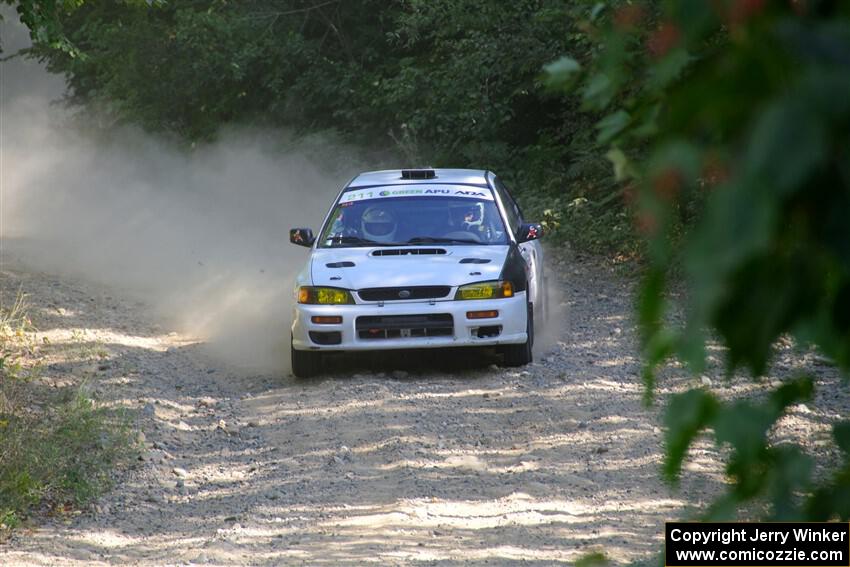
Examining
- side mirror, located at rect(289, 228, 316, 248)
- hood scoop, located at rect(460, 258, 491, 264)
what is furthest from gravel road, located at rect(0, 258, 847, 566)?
side mirror, located at rect(289, 228, 316, 248)

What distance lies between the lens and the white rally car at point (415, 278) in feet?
32.2

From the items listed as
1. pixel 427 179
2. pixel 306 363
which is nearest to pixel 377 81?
pixel 427 179

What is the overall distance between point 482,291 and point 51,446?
12.3 ft

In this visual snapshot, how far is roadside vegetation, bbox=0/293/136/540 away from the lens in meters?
6.93

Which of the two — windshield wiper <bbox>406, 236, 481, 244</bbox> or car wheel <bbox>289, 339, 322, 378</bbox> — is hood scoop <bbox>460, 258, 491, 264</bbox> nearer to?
windshield wiper <bbox>406, 236, 481, 244</bbox>

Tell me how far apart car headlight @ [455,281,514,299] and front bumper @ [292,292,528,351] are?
56mm

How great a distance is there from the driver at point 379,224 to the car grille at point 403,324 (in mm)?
1156

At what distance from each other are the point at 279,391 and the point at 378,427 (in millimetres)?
1862

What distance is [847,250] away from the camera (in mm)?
1189

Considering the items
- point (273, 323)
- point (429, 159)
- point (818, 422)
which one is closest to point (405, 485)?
point (818, 422)

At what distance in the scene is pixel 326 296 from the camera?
995 cm

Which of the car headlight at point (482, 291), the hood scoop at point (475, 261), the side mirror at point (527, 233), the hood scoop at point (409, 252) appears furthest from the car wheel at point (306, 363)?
the side mirror at point (527, 233)

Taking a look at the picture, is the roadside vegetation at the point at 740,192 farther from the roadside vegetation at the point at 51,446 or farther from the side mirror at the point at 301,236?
the side mirror at the point at 301,236

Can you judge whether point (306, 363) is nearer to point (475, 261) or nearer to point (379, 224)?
point (379, 224)
